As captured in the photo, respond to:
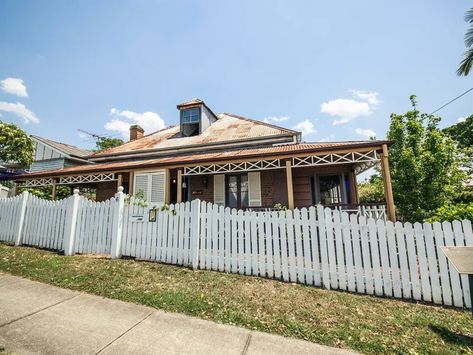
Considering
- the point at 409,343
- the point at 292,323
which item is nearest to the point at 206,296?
the point at 292,323

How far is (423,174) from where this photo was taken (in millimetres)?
13000

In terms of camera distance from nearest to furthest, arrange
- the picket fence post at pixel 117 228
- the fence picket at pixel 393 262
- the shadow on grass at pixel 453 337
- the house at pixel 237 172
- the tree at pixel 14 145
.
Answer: the shadow on grass at pixel 453 337, the fence picket at pixel 393 262, the picket fence post at pixel 117 228, the house at pixel 237 172, the tree at pixel 14 145

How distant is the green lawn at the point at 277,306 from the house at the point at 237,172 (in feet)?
16.8

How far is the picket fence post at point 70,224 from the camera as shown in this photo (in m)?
6.71

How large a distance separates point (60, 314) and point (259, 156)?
794cm

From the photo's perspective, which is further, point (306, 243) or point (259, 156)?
point (259, 156)

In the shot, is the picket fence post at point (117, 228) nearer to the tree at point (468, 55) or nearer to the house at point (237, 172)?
the house at point (237, 172)

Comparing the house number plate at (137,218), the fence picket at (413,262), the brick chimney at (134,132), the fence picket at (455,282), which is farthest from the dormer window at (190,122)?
the fence picket at (455,282)

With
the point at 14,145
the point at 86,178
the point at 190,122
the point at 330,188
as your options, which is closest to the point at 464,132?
the point at 330,188

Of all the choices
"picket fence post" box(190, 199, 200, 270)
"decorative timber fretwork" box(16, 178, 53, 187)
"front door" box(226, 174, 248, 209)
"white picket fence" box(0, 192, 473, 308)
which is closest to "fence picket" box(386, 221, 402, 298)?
"white picket fence" box(0, 192, 473, 308)

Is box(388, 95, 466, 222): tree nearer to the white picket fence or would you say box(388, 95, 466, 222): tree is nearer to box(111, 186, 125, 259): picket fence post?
the white picket fence

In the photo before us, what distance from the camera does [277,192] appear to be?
12211mm

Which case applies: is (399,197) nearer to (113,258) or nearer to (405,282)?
(405,282)

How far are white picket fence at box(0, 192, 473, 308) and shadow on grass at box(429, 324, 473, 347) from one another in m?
1.05
